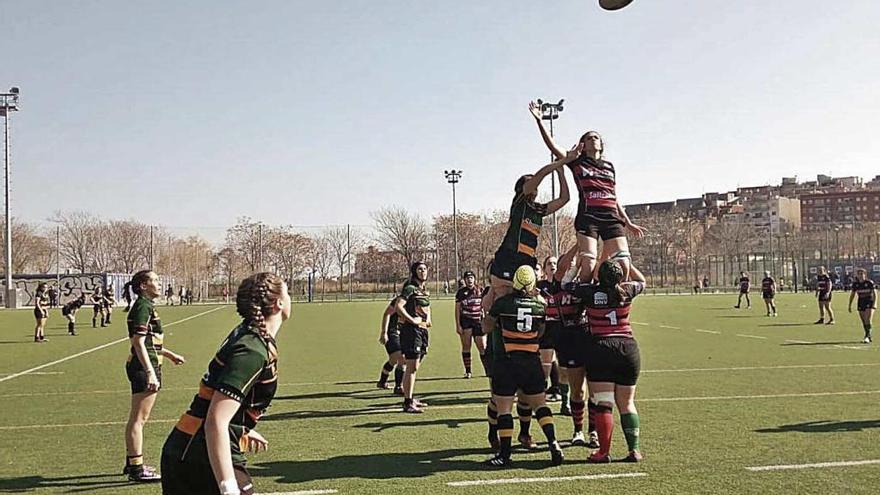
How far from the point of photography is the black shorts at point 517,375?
8.23 metres

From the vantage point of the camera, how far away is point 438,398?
1345cm

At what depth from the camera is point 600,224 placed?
8734mm

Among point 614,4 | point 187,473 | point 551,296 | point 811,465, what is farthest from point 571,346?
point 187,473

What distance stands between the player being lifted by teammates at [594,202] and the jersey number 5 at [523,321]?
96 cm

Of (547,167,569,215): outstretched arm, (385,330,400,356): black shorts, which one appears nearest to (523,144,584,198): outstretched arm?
(547,167,569,215): outstretched arm

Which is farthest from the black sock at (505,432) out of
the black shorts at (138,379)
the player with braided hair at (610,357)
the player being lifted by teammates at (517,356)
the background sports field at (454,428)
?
the black shorts at (138,379)

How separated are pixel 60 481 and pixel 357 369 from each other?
10.5 m

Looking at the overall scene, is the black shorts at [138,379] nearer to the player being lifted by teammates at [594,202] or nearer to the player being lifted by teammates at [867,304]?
the player being lifted by teammates at [594,202]

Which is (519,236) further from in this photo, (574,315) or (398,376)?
(398,376)

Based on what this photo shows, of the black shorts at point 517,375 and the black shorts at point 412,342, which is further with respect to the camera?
the black shorts at point 412,342

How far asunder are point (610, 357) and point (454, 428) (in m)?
3.09

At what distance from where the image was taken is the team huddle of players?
820 cm

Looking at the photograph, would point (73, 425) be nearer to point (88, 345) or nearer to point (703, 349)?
point (703, 349)

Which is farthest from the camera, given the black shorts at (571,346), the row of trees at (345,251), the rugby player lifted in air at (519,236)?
the row of trees at (345,251)
